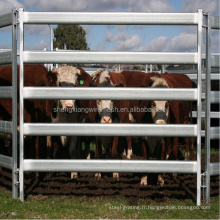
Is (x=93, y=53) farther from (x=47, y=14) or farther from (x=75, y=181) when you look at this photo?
(x=75, y=181)

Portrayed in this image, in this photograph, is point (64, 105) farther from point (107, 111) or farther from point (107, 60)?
point (107, 60)

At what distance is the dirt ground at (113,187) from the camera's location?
5.38m

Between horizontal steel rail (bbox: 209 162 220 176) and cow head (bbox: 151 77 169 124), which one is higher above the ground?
cow head (bbox: 151 77 169 124)

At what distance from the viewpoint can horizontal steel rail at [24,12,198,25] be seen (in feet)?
16.0

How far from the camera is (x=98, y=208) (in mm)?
4738

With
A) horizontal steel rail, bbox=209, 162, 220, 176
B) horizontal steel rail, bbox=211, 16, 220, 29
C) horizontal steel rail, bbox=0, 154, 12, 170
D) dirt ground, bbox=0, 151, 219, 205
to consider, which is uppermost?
horizontal steel rail, bbox=211, 16, 220, 29

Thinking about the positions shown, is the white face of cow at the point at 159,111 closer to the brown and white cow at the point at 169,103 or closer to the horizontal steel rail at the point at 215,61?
the brown and white cow at the point at 169,103

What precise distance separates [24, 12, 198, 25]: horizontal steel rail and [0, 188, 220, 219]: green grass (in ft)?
7.93

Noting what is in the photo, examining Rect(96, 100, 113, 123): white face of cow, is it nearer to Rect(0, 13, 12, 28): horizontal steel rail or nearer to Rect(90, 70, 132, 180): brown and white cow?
Rect(90, 70, 132, 180): brown and white cow

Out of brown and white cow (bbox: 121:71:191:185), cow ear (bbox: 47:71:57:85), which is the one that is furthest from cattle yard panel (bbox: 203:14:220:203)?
cow ear (bbox: 47:71:57:85)

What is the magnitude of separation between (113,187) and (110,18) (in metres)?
2.59

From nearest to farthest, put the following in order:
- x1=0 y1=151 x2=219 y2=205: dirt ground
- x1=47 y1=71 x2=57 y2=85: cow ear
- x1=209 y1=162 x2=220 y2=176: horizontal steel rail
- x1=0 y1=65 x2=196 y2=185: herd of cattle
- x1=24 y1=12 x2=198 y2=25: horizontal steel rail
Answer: x1=24 y1=12 x2=198 y2=25: horizontal steel rail, x1=209 y1=162 x2=220 y2=176: horizontal steel rail, x1=0 y1=151 x2=219 y2=205: dirt ground, x1=0 y1=65 x2=196 y2=185: herd of cattle, x1=47 y1=71 x2=57 y2=85: cow ear

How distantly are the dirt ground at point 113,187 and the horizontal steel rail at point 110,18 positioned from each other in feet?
7.94

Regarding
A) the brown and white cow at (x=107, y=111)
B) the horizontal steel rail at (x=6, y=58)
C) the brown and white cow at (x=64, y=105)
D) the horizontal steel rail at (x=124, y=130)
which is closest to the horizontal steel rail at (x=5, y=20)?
the horizontal steel rail at (x=6, y=58)
